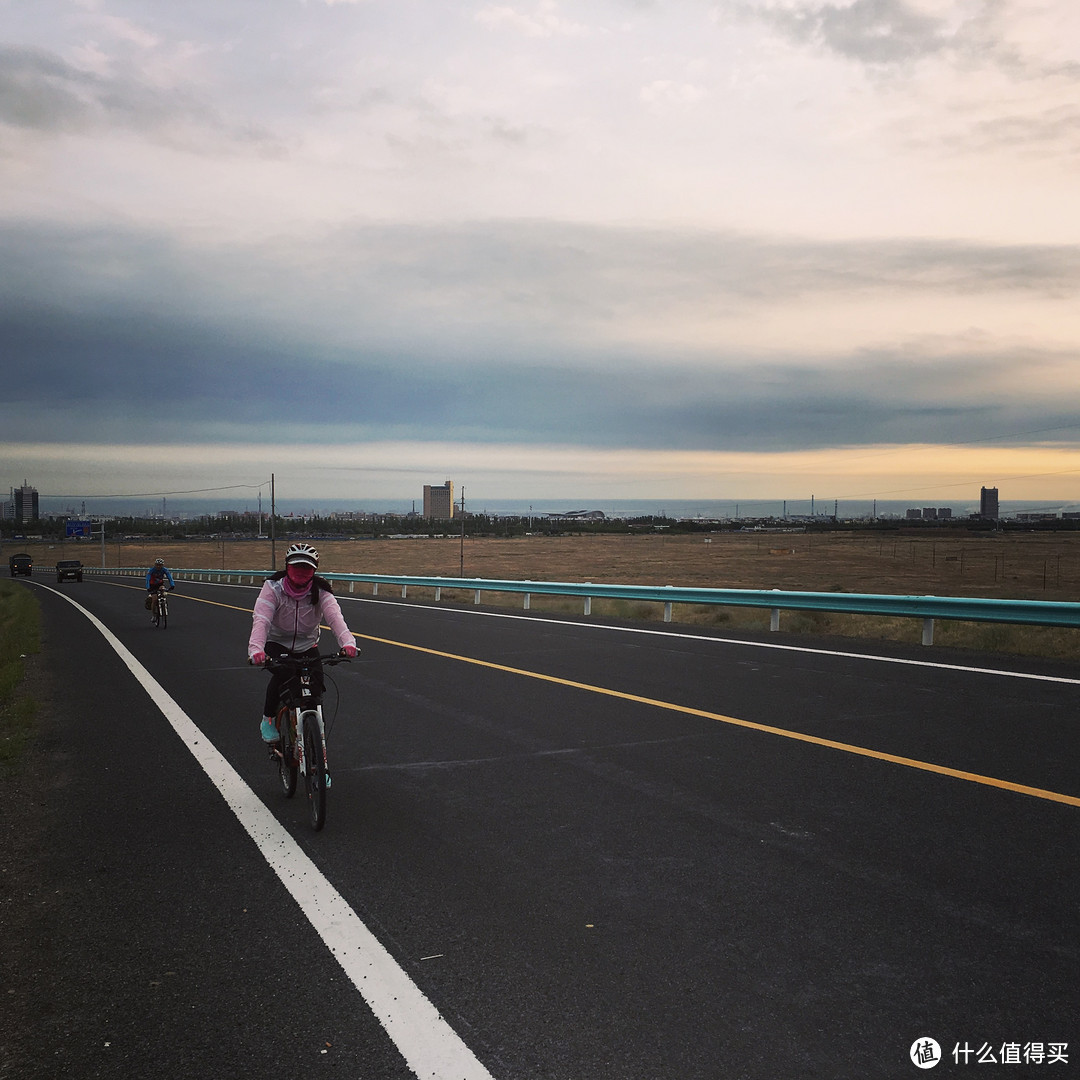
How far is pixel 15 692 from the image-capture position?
12812 mm

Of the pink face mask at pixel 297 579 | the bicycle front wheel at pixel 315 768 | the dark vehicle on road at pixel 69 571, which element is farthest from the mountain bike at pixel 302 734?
the dark vehicle on road at pixel 69 571

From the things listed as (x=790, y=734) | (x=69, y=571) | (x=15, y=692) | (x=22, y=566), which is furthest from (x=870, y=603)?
(x=22, y=566)

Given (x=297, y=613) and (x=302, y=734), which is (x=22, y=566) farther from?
(x=302, y=734)

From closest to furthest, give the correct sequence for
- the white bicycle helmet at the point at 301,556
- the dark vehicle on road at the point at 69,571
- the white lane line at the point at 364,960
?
the white lane line at the point at 364,960 → the white bicycle helmet at the point at 301,556 → the dark vehicle on road at the point at 69,571

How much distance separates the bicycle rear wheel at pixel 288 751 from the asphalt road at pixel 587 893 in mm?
135

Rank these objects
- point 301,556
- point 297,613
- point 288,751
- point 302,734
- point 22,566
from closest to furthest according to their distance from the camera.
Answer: point 302,734 → point 301,556 → point 297,613 → point 288,751 → point 22,566

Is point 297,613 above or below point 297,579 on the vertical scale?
below

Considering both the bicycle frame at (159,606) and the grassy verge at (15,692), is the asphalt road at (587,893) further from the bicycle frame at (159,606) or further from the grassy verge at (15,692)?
the bicycle frame at (159,606)

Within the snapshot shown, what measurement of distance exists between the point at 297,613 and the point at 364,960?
10.2 ft

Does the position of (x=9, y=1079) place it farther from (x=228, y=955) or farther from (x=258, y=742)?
(x=258, y=742)

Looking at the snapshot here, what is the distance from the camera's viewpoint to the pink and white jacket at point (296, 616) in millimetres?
6723

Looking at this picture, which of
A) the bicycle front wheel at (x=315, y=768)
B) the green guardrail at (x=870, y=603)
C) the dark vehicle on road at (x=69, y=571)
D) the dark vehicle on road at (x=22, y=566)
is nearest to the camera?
the bicycle front wheel at (x=315, y=768)

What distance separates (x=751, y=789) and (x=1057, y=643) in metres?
11.6

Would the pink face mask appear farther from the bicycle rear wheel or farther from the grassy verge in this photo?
the grassy verge
